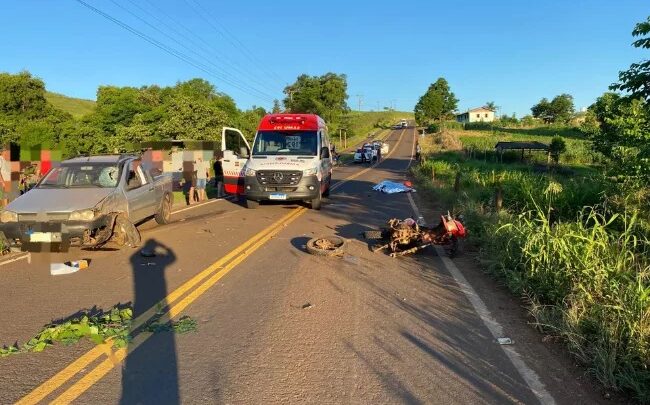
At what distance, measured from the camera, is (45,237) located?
7379 mm

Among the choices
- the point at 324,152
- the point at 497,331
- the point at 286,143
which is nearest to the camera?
the point at 497,331

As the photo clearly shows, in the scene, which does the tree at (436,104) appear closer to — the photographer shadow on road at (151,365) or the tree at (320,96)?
the tree at (320,96)

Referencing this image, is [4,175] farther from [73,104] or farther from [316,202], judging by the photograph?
[73,104]

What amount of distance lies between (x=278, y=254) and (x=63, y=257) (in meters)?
3.44

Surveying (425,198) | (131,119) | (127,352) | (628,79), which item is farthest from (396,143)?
(127,352)

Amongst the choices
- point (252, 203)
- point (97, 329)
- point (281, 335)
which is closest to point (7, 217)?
point (97, 329)

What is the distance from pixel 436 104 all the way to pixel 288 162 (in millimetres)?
118284

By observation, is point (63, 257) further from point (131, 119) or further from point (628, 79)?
point (131, 119)

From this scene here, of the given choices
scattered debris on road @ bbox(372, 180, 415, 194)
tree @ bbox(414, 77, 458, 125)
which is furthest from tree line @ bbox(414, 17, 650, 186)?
tree @ bbox(414, 77, 458, 125)

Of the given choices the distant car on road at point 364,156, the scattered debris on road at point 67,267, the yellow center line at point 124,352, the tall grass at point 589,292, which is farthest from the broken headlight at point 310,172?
the distant car on road at point 364,156

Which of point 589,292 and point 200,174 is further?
point 200,174

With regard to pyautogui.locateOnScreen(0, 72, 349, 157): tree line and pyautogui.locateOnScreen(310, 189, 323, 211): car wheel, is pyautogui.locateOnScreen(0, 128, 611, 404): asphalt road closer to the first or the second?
pyautogui.locateOnScreen(310, 189, 323, 211): car wheel

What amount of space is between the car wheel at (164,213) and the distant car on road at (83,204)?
50cm

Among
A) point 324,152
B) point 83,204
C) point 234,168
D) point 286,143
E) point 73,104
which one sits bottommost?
point 83,204
